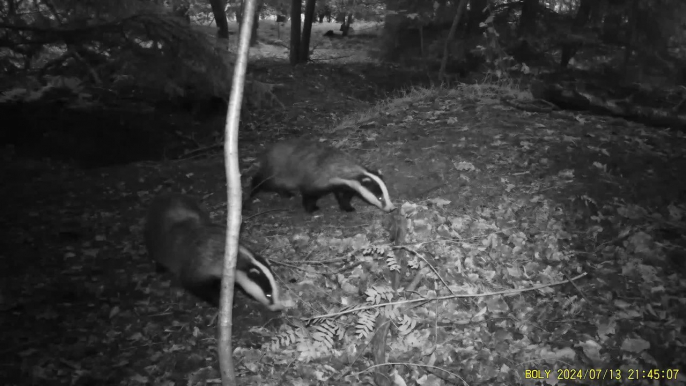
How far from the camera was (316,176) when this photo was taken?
17.9ft

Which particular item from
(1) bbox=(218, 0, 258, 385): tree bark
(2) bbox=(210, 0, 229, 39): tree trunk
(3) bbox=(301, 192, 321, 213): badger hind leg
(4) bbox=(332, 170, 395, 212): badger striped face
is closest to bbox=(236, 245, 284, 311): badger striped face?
(1) bbox=(218, 0, 258, 385): tree bark

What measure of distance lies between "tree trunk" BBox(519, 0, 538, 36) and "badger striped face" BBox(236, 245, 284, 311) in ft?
23.7

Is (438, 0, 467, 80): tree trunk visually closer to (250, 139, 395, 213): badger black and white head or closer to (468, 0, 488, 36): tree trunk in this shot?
(468, 0, 488, 36): tree trunk

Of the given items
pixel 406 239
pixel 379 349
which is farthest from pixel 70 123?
pixel 379 349

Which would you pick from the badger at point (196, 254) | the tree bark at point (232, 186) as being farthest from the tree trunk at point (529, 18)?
the tree bark at point (232, 186)

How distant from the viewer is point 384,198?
16.4 ft

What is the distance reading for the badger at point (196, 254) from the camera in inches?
154

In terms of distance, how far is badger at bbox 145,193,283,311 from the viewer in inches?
154

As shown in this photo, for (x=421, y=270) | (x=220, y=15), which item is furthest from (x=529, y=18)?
(x=220, y=15)

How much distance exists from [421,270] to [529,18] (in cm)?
666

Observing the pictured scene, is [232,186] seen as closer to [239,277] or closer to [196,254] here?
[239,277]

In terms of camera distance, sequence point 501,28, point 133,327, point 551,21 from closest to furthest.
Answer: point 133,327
point 551,21
point 501,28

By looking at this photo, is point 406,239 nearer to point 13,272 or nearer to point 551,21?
point 13,272

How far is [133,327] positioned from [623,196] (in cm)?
510
